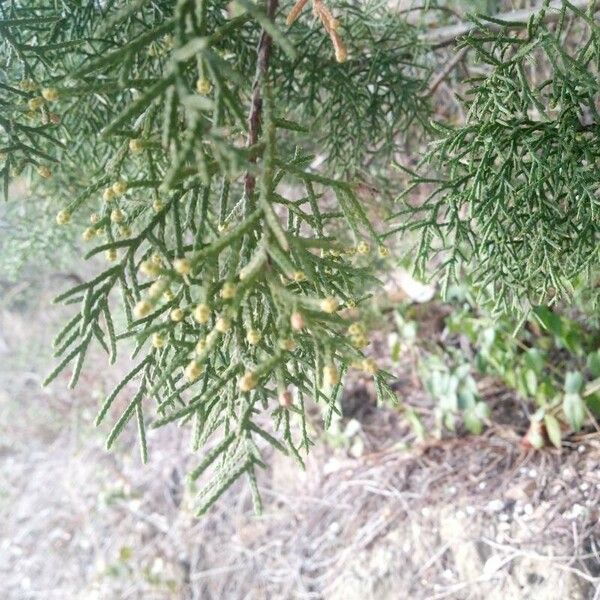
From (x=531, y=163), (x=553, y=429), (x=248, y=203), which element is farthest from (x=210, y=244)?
(x=553, y=429)

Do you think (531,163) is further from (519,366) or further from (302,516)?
(302,516)

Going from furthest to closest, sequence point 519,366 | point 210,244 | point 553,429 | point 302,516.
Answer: point 302,516 → point 519,366 → point 553,429 → point 210,244

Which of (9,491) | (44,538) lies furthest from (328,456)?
(9,491)

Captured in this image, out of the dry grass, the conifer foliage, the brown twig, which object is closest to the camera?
the conifer foliage

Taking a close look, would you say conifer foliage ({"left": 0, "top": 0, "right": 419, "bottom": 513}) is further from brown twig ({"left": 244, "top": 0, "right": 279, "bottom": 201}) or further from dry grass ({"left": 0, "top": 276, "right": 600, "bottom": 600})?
dry grass ({"left": 0, "top": 276, "right": 600, "bottom": 600})

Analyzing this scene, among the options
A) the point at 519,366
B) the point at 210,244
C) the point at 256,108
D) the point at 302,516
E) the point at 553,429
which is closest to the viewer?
the point at 210,244

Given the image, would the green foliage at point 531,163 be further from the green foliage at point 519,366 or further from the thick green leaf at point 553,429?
the thick green leaf at point 553,429

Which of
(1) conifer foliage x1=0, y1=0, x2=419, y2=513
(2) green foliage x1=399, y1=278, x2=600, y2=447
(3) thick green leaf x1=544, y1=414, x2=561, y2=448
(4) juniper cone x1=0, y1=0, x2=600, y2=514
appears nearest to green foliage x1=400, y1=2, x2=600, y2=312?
(4) juniper cone x1=0, y1=0, x2=600, y2=514

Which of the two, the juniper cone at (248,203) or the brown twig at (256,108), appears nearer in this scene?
the juniper cone at (248,203)

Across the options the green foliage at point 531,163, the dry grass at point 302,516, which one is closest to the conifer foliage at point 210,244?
the green foliage at point 531,163

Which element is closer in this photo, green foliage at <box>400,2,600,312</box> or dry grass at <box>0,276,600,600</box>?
green foliage at <box>400,2,600,312</box>

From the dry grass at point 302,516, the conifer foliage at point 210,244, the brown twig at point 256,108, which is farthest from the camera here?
the dry grass at point 302,516
